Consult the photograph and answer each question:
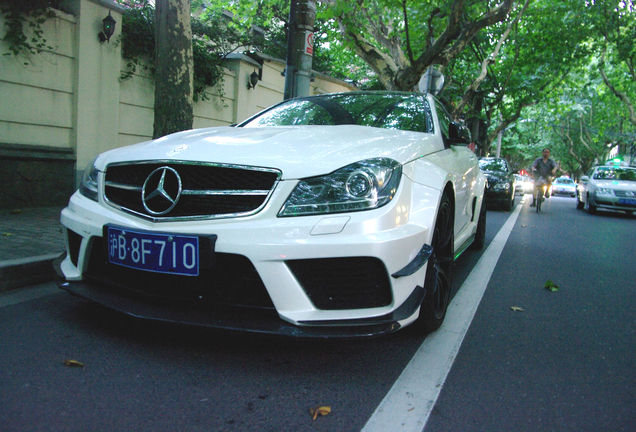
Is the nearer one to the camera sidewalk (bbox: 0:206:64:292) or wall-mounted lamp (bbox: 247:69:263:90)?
sidewalk (bbox: 0:206:64:292)

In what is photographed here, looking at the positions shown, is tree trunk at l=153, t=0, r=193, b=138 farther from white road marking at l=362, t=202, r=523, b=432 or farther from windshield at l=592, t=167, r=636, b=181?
windshield at l=592, t=167, r=636, b=181

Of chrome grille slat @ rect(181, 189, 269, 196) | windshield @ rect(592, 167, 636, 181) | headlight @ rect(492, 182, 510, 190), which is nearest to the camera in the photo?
chrome grille slat @ rect(181, 189, 269, 196)

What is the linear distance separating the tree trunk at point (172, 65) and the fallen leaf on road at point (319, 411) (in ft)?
13.1

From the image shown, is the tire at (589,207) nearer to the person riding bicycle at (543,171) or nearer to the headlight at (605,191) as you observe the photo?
the headlight at (605,191)

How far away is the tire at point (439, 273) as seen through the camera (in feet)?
8.74

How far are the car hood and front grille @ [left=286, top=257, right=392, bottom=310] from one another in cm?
42

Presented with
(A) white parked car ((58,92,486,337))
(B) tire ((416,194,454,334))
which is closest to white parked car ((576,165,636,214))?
(B) tire ((416,194,454,334))

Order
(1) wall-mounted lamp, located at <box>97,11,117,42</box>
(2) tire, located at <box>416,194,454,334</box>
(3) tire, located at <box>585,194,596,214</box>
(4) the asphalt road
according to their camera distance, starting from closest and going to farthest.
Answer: (4) the asphalt road → (2) tire, located at <box>416,194,454,334</box> → (1) wall-mounted lamp, located at <box>97,11,117,42</box> → (3) tire, located at <box>585,194,596,214</box>

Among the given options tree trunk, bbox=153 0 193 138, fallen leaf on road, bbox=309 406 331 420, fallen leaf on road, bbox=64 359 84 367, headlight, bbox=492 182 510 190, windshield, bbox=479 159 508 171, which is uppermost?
tree trunk, bbox=153 0 193 138

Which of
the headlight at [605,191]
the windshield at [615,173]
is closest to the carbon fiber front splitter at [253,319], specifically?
the headlight at [605,191]

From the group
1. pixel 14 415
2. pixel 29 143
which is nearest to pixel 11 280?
pixel 14 415

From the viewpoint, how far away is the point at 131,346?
8.25ft

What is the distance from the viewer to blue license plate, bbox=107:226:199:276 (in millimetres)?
2203

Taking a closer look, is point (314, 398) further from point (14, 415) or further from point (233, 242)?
point (14, 415)
